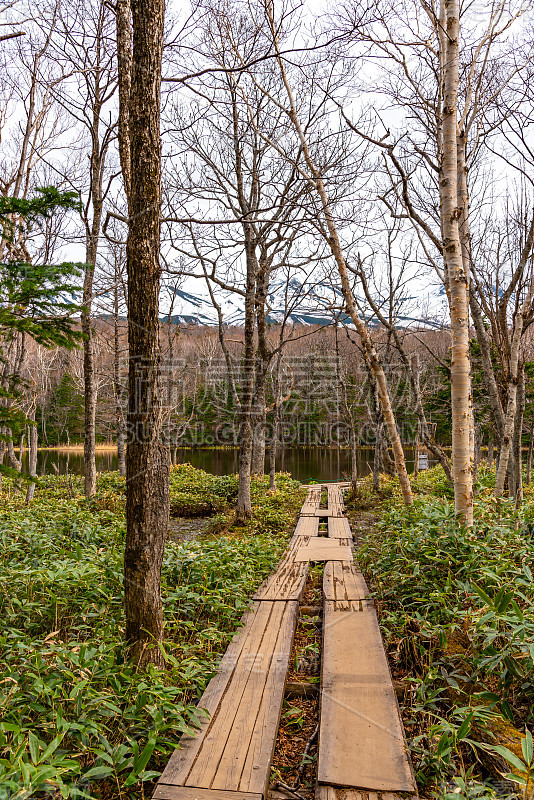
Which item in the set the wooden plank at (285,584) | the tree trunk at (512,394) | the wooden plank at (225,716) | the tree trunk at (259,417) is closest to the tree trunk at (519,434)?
the tree trunk at (512,394)

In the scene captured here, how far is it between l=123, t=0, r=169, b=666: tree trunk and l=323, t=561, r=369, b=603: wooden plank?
2.06 m

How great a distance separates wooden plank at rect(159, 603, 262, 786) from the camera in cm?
204

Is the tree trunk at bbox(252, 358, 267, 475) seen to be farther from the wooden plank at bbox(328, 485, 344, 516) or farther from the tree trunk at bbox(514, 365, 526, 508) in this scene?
the tree trunk at bbox(514, 365, 526, 508)

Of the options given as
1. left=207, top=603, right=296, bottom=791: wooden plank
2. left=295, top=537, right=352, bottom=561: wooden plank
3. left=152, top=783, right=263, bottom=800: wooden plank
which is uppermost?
left=152, top=783, right=263, bottom=800: wooden plank

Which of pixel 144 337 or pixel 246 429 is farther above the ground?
pixel 144 337

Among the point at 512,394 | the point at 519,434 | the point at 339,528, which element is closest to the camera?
the point at 512,394

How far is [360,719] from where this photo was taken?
96.4 inches

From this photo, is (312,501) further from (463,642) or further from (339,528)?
(463,642)

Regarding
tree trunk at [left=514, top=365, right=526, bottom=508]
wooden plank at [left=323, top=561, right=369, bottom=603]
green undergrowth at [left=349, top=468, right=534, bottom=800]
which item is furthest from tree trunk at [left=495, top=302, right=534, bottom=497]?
wooden plank at [left=323, top=561, right=369, bottom=603]

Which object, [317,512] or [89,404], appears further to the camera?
[317,512]

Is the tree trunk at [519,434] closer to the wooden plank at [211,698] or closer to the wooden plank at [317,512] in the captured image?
the wooden plank at [317,512]

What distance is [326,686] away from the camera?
2.76m

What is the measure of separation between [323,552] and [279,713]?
353 centimetres

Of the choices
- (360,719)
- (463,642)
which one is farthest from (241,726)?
(463,642)
